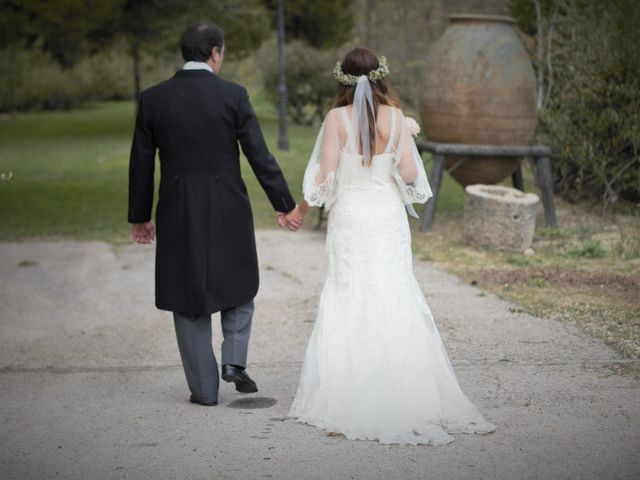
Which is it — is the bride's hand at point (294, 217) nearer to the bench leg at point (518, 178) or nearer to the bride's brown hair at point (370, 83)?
the bride's brown hair at point (370, 83)

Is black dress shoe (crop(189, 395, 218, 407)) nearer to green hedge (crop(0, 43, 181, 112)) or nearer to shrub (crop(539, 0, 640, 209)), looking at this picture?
shrub (crop(539, 0, 640, 209))

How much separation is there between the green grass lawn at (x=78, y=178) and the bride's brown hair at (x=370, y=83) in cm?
730

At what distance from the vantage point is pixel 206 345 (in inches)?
210

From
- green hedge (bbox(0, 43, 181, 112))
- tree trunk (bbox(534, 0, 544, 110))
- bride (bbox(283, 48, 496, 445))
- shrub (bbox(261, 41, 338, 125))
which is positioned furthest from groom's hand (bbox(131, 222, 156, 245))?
green hedge (bbox(0, 43, 181, 112))

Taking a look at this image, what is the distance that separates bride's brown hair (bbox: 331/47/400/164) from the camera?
500cm

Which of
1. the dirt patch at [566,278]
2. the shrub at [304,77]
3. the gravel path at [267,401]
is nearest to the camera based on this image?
the gravel path at [267,401]

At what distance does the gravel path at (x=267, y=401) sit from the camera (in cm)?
440

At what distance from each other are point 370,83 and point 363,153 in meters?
0.36

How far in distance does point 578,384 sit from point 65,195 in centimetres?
1192

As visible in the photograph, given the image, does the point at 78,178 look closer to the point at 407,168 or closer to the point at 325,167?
the point at 325,167

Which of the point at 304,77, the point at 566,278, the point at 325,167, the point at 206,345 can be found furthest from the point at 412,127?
the point at 304,77

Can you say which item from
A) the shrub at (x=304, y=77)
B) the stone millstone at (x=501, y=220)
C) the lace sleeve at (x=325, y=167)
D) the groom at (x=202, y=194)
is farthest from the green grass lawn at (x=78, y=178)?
the lace sleeve at (x=325, y=167)

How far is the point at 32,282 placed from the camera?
941 centimetres

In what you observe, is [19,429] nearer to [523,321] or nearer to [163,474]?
[163,474]
